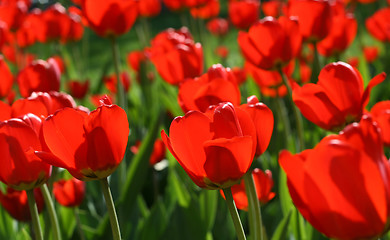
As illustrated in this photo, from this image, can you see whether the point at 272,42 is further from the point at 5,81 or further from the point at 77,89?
the point at 77,89

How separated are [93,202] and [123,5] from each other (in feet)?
2.62

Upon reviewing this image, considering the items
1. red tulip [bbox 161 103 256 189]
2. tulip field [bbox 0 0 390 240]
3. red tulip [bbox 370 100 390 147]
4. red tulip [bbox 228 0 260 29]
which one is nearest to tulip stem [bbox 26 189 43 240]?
tulip field [bbox 0 0 390 240]

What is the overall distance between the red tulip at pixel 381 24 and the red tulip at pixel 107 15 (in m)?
1.40

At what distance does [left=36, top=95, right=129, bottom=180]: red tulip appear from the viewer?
871mm

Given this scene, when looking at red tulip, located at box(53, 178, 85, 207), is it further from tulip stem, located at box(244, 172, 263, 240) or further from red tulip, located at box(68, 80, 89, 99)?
red tulip, located at box(68, 80, 89, 99)

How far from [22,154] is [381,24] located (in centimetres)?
223

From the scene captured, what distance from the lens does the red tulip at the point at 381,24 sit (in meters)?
2.69

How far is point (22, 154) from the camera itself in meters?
0.94

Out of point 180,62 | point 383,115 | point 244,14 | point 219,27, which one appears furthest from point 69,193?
point 219,27

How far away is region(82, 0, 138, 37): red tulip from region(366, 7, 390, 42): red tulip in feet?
4.60

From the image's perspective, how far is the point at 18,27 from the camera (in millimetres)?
3016

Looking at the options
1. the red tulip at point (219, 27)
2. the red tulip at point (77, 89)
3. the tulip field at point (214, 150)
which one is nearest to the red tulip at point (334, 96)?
the tulip field at point (214, 150)

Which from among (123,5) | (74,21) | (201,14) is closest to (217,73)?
(123,5)

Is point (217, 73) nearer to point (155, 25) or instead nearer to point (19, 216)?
point (19, 216)
